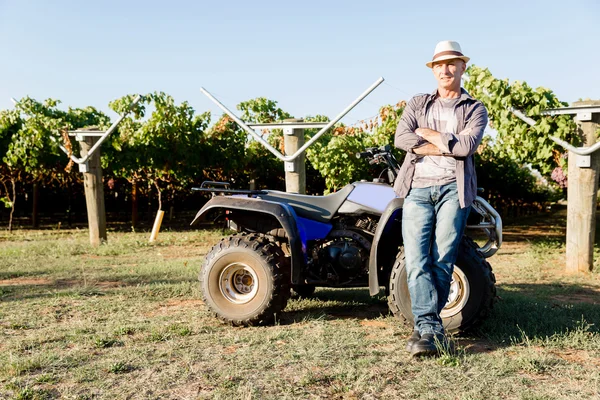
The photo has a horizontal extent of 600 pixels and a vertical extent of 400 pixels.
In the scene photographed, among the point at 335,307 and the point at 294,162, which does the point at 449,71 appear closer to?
the point at 335,307

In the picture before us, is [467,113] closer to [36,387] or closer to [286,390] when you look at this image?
[286,390]

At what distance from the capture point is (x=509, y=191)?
92.2ft

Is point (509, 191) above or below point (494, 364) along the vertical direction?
above

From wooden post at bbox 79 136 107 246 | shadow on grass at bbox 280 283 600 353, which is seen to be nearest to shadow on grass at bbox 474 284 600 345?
shadow on grass at bbox 280 283 600 353

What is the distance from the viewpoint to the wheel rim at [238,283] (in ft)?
16.3

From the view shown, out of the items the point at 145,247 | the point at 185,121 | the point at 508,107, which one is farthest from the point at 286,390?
the point at 185,121

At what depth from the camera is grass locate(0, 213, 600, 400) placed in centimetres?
325

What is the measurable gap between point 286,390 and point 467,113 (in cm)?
215

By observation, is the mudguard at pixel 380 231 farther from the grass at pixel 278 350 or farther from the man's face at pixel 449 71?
the man's face at pixel 449 71

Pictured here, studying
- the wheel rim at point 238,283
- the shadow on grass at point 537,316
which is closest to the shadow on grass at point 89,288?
the wheel rim at point 238,283

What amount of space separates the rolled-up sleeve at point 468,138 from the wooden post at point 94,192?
1097 centimetres

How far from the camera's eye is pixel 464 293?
4.39m

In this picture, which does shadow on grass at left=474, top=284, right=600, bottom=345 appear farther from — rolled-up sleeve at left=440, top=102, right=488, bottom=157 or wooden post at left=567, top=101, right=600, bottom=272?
wooden post at left=567, top=101, right=600, bottom=272

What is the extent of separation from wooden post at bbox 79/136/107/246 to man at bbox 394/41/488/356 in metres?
10.7
